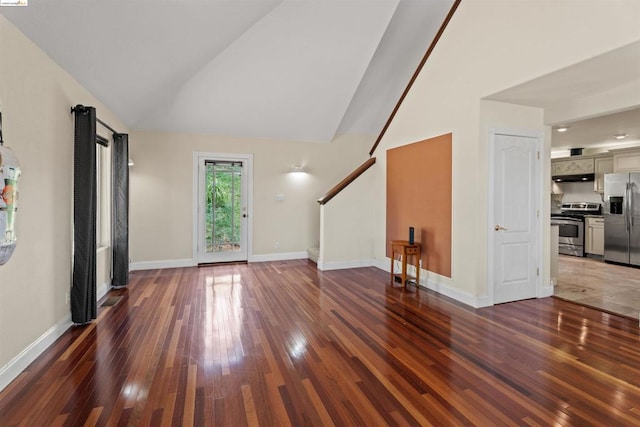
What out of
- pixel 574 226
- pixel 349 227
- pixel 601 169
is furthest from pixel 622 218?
pixel 349 227

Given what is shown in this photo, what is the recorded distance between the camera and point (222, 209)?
634 centimetres

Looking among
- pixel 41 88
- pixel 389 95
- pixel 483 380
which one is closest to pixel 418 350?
pixel 483 380

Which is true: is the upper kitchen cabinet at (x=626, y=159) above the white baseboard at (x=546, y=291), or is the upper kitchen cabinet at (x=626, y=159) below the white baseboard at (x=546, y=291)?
above

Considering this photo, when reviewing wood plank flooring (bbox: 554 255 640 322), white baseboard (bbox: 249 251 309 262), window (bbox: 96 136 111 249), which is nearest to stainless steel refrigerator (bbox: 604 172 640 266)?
wood plank flooring (bbox: 554 255 640 322)

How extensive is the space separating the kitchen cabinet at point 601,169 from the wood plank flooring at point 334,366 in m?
4.83

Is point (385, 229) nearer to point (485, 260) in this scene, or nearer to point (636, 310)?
point (485, 260)

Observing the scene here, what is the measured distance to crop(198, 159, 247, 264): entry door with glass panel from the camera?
6.18 m

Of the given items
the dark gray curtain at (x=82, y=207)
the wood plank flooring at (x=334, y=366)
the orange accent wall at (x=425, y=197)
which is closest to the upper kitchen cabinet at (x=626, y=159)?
the wood plank flooring at (x=334, y=366)

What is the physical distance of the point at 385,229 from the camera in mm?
5754

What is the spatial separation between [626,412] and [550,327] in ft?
4.47

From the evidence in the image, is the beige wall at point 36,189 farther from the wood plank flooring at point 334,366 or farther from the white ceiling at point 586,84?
the white ceiling at point 586,84

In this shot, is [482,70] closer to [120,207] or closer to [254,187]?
[254,187]

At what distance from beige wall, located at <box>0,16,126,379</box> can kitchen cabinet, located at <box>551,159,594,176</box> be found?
9519 mm

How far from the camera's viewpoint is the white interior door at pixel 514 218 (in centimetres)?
389
